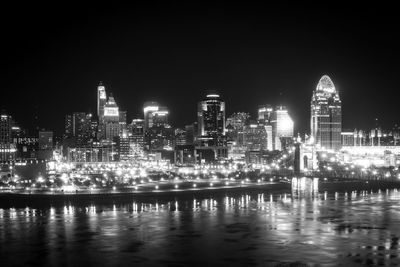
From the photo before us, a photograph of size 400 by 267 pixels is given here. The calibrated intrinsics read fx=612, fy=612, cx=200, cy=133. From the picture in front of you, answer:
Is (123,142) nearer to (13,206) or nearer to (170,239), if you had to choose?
(13,206)

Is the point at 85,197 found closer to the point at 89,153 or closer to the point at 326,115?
the point at 89,153

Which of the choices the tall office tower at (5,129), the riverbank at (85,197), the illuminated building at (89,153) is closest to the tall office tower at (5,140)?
the tall office tower at (5,129)

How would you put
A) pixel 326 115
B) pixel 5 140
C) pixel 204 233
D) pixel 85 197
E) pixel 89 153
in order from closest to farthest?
pixel 204 233 → pixel 85 197 → pixel 5 140 → pixel 89 153 → pixel 326 115

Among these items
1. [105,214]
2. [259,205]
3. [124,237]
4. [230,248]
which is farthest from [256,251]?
[259,205]

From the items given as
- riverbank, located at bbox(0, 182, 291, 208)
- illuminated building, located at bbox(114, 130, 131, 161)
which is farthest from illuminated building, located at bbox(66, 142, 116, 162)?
riverbank, located at bbox(0, 182, 291, 208)

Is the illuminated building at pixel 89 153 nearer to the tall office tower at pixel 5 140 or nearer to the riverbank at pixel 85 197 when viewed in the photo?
the tall office tower at pixel 5 140


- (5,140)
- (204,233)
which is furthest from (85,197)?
(5,140)
